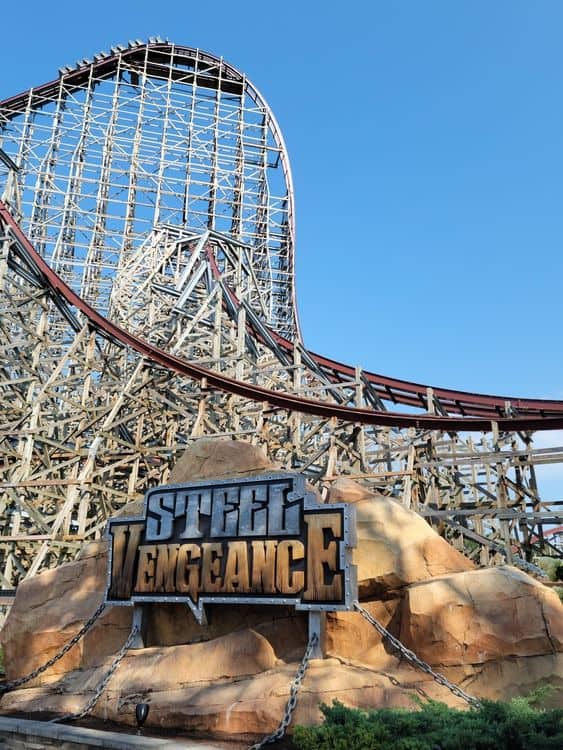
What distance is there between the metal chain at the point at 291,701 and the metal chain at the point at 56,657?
2454 millimetres

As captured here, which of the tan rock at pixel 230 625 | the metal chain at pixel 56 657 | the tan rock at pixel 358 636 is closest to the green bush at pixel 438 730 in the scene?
the tan rock at pixel 358 636

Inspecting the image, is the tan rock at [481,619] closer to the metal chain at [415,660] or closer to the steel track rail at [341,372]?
the metal chain at [415,660]

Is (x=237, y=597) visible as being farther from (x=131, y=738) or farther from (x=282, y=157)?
(x=282, y=157)

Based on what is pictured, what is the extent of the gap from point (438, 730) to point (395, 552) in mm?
2305

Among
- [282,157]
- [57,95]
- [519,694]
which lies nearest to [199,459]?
[519,694]

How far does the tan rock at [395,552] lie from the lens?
642cm

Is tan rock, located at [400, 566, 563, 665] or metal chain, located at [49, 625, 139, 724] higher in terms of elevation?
tan rock, located at [400, 566, 563, 665]

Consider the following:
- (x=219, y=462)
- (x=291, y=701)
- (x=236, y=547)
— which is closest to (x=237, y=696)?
(x=291, y=701)

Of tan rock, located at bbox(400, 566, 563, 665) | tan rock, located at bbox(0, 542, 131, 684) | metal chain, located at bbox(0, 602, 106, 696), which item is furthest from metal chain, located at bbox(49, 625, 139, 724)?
tan rock, located at bbox(400, 566, 563, 665)

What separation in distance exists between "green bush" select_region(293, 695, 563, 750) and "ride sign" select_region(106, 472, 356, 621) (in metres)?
1.48

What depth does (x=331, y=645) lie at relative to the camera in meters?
6.23

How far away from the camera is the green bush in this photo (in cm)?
405

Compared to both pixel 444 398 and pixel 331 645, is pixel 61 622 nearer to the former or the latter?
pixel 331 645

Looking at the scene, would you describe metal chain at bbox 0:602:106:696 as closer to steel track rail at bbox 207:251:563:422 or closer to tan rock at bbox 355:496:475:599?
tan rock at bbox 355:496:475:599
